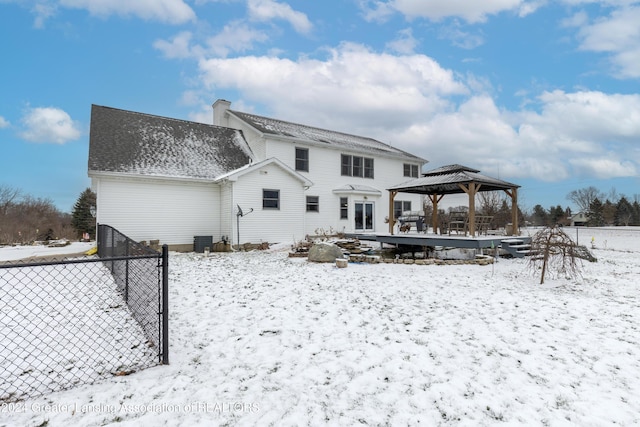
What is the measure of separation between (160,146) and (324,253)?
1050 cm

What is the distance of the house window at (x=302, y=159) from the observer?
1781 cm

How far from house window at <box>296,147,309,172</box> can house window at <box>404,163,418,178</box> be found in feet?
26.1

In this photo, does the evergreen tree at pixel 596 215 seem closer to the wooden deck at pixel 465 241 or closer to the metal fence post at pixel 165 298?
the wooden deck at pixel 465 241

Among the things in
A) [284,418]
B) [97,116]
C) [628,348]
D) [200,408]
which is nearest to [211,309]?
[200,408]

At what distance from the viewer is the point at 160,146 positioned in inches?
610

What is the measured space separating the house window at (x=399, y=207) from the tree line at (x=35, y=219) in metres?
23.4

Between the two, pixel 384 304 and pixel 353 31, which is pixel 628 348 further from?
pixel 353 31

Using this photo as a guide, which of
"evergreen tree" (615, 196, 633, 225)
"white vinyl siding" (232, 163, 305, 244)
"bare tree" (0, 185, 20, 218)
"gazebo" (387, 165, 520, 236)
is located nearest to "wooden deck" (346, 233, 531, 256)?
"gazebo" (387, 165, 520, 236)

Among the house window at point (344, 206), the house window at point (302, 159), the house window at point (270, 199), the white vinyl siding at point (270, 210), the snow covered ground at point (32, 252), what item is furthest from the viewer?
the house window at point (344, 206)

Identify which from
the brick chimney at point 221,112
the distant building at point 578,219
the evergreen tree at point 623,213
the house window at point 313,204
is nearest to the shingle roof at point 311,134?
the brick chimney at point 221,112

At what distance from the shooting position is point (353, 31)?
1426 cm

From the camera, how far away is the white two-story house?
13.4 meters

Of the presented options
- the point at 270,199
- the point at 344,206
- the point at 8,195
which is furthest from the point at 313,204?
the point at 8,195

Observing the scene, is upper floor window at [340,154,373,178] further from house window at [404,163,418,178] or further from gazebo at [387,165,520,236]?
gazebo at [387,165,520,236]
